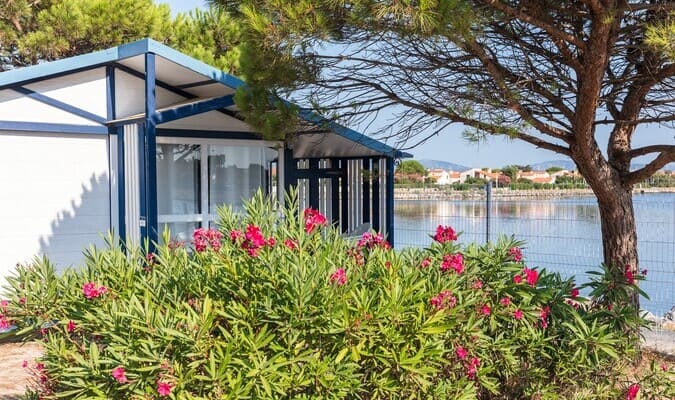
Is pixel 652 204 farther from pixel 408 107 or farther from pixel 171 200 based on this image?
pixel 171 200

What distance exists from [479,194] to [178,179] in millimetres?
3831

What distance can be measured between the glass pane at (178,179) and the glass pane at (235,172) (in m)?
0.20

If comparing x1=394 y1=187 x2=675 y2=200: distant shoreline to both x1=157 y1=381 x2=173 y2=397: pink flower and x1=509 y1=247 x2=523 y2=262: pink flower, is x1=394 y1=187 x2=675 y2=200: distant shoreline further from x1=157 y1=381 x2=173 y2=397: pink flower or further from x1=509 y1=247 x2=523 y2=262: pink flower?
x1=157 y1=381 x2=173 y2=397: pink flower

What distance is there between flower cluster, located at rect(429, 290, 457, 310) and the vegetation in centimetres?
207

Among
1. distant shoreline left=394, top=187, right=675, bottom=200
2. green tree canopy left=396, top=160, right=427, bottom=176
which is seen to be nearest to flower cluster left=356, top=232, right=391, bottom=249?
distant shoreline left=394, top=187, right=675, bottom=200

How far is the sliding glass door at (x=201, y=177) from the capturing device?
333 inches

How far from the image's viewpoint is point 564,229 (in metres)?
8.61

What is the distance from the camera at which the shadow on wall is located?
794cm

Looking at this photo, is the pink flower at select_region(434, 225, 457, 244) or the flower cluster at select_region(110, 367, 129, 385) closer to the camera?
the flower cluster at select_region(110, 367, 129, 385)

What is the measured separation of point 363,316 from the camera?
3.24 metres

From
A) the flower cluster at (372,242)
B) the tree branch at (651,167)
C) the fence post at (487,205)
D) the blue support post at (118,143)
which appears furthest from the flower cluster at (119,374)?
the fence post at (487,205)

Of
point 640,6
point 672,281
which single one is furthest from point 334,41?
point 672,281

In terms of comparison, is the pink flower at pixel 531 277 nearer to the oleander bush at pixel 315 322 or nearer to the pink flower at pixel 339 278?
the oleander bush at pixel 315 322

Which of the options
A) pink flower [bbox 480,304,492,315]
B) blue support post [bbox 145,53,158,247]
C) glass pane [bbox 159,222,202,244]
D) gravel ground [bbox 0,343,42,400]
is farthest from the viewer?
glass pane [bbox 159,222,202,244]
